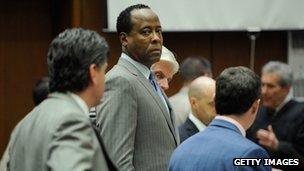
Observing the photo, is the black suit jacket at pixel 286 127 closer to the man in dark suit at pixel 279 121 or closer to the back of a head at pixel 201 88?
the man in dark suit at pixel 279 121

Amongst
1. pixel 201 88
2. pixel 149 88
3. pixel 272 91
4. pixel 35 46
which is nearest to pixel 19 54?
pixel 35 46

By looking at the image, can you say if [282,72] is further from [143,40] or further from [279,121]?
[143,40]

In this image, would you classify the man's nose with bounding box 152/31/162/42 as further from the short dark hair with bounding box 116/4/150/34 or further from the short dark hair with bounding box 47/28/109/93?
the short dark hair with bounding box 47/28/109/93

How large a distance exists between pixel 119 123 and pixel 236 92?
0.47 metres

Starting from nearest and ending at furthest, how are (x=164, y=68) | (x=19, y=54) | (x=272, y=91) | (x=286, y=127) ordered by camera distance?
1. (x=164, y=68)
2. (x=286, y=127)
3. (x=272, y=91)
4. (x=19, y=54)

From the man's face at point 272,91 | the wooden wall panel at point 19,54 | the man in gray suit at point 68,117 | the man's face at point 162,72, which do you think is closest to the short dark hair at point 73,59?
the man in gray suit at point 68,117

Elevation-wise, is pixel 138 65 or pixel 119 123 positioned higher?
pixel 138 65

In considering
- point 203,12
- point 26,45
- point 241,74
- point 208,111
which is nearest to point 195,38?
point 203,12

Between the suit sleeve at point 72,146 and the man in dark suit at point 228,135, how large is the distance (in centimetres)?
54

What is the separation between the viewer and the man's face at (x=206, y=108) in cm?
349

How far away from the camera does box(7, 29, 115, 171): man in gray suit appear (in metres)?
1.74

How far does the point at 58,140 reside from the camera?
1.75 metres

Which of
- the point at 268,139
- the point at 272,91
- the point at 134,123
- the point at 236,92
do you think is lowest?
the point at 268,139

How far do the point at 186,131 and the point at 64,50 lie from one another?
160 centimetres
